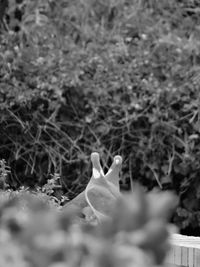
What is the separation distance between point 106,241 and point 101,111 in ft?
12.7

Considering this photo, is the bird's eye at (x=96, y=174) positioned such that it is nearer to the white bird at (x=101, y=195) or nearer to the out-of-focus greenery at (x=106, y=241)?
the white bird at (x=101, y=195)

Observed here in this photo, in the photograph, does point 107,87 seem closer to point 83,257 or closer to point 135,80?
point 135,80

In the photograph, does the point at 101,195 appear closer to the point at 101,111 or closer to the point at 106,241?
the point at 106,241

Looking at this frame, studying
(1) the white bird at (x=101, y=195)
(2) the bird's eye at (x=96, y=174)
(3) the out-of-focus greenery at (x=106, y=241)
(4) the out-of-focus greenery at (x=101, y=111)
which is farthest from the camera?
(4) the out-of-focus greenery at (x=101, y=111)

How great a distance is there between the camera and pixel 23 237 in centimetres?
103

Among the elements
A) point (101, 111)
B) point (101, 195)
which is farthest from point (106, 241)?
point (101, 111)

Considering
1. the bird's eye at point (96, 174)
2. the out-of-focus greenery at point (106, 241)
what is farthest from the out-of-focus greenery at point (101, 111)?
the out-of-focus greenery at point (106, 241)

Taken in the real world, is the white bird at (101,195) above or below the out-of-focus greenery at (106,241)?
below

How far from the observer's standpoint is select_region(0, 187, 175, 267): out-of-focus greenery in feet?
3.22

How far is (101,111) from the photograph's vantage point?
4863 millimetres

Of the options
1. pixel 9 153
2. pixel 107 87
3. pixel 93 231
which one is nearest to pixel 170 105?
pixel 107 87

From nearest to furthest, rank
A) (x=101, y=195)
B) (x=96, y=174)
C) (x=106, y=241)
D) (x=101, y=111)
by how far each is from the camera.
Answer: (x=106, y=241) < (x=101, y=195) < (x=96, y=174) < (x=101, y=111)

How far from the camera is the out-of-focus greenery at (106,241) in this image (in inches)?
38.7

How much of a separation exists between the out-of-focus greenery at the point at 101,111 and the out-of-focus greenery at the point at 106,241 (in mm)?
3677
